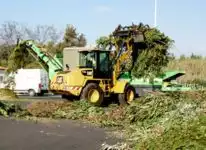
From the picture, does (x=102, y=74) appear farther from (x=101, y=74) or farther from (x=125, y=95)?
(x=125, y=95)

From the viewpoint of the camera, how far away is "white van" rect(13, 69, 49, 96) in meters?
48.1

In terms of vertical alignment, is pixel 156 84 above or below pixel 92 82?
below

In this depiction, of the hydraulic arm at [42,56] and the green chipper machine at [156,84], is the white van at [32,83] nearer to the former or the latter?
the green chipper machine at [156,84]

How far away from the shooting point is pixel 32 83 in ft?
160

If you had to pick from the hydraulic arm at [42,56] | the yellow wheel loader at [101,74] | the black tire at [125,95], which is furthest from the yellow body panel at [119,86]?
the hydraulic arm at [42,56]

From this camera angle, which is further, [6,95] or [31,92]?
[31,92]

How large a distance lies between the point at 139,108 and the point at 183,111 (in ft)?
9.96

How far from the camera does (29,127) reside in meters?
16.2

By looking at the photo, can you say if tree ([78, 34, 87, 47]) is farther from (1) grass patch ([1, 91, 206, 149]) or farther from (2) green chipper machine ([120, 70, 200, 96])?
(1) grass patch ([1, 91, 206, 149])

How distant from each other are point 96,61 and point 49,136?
14326 mm

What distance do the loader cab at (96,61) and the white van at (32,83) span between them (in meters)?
19.8

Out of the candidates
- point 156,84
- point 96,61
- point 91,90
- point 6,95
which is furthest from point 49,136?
point 6,95

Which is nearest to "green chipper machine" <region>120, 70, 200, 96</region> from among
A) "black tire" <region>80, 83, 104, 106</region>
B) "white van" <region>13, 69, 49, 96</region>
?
"black tire" <region>80, 83, 104, 106</region>

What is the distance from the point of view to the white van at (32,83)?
48062 millimetres
